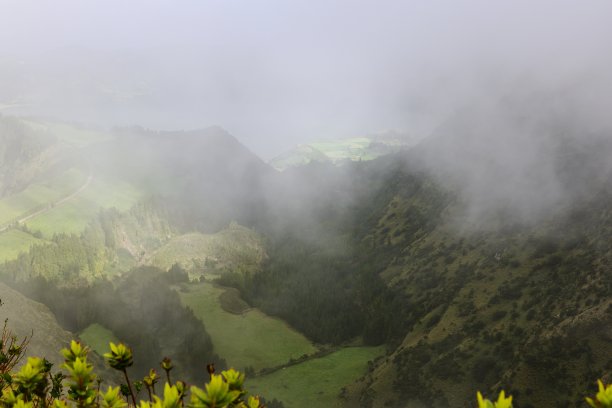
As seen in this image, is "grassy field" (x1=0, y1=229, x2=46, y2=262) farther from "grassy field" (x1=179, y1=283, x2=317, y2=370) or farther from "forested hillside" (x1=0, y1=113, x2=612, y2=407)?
"grassy field" (x1=179, y1=283, x2=317, y2=370)

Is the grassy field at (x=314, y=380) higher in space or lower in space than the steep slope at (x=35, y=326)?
lower

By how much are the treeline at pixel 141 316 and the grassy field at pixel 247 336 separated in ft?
21.3

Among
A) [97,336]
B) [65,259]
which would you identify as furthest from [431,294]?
[65,259]

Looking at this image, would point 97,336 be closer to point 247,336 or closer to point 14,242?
point 247,336

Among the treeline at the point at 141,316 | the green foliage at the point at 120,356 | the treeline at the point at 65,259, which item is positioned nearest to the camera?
the green foliage at the point at 120,356

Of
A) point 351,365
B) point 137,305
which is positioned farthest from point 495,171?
point 137,305

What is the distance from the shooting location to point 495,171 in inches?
6516

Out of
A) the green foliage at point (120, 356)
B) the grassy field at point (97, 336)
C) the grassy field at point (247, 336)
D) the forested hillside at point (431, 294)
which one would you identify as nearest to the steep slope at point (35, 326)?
the grassy field at point (97, 336)

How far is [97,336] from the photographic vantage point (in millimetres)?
129875

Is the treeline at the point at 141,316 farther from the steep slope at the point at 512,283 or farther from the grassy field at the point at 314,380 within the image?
the steep slope at the point at 512,283

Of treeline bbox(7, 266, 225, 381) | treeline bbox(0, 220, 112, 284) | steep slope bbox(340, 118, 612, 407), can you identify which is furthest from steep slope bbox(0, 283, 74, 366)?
steep slope bbox(340, 118, 612, 407)

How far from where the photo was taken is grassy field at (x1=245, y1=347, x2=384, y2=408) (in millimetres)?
109312

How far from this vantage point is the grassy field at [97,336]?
124419 millimetres

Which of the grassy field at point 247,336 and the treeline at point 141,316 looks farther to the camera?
the grassy field at point 247,336
